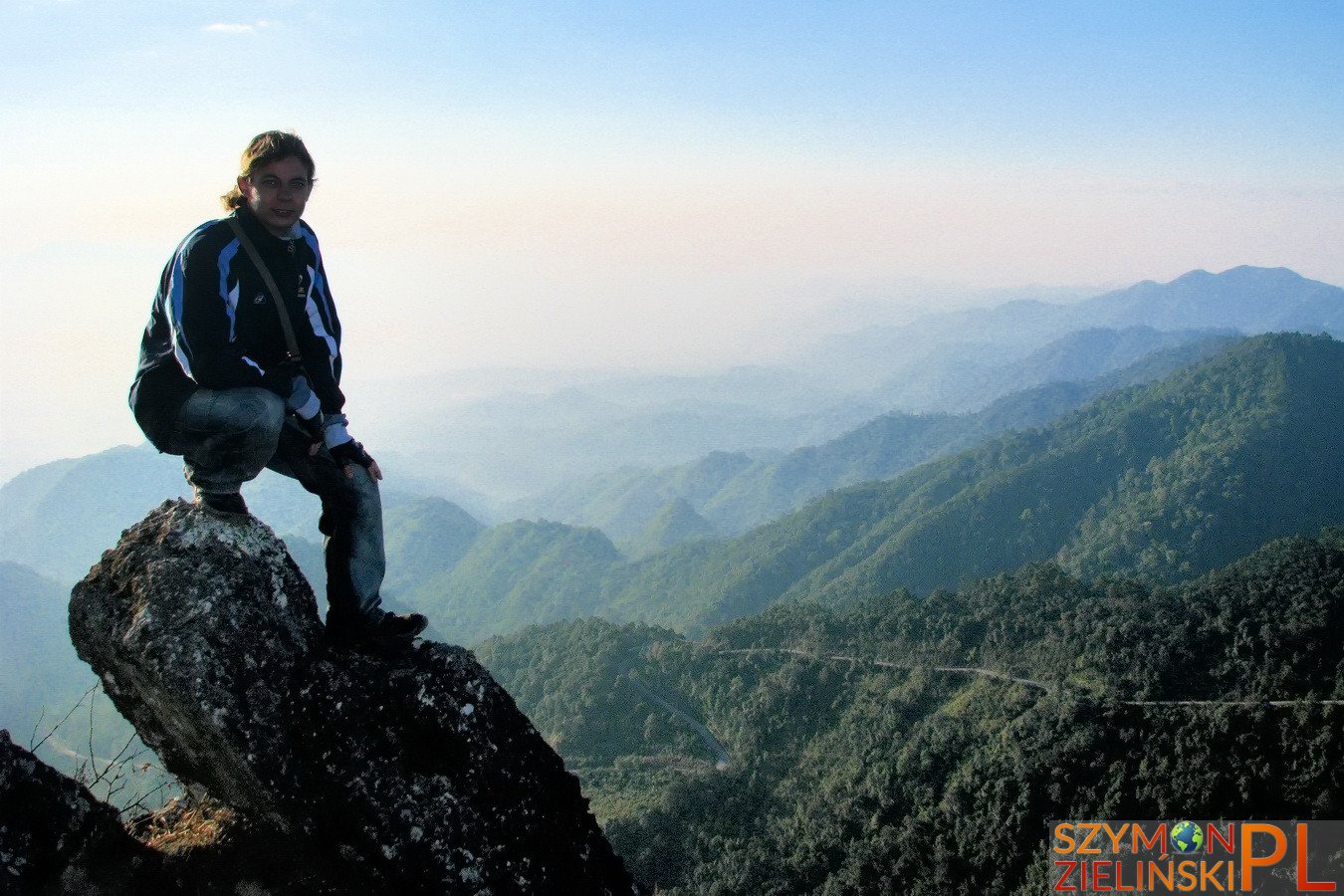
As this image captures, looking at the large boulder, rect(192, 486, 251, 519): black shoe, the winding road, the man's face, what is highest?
the man's face

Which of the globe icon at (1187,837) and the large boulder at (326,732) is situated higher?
the large boulder at (326,732)

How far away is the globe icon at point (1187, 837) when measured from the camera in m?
21.3

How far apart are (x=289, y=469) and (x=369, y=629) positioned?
1.21 m

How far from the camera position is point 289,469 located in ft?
19.5

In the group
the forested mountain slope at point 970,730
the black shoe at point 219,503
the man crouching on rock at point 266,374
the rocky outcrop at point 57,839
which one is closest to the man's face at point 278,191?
the man crouching on rock at point 266,374

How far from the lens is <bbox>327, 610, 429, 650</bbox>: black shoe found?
553cm

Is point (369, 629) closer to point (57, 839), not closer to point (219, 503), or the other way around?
point (219, 503)

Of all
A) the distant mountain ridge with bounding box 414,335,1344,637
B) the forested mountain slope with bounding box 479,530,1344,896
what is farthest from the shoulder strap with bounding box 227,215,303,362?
the distant mountain ridge with bounding box 414,335,1344,637

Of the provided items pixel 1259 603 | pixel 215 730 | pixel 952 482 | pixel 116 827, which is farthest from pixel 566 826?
pixel 952 482

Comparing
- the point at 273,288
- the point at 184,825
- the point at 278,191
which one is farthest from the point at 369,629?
the point at 278,191

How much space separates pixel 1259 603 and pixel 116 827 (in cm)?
3629

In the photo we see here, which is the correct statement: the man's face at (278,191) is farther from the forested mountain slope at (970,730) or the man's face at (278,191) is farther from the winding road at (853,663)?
the winding road at (853,663)

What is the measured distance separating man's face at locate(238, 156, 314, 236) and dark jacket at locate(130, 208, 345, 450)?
8 cm

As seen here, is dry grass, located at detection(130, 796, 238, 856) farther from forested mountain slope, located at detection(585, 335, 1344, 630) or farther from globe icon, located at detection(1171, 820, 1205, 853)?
forested mountain slope, located at detection(585, 335, 1344, 630)
